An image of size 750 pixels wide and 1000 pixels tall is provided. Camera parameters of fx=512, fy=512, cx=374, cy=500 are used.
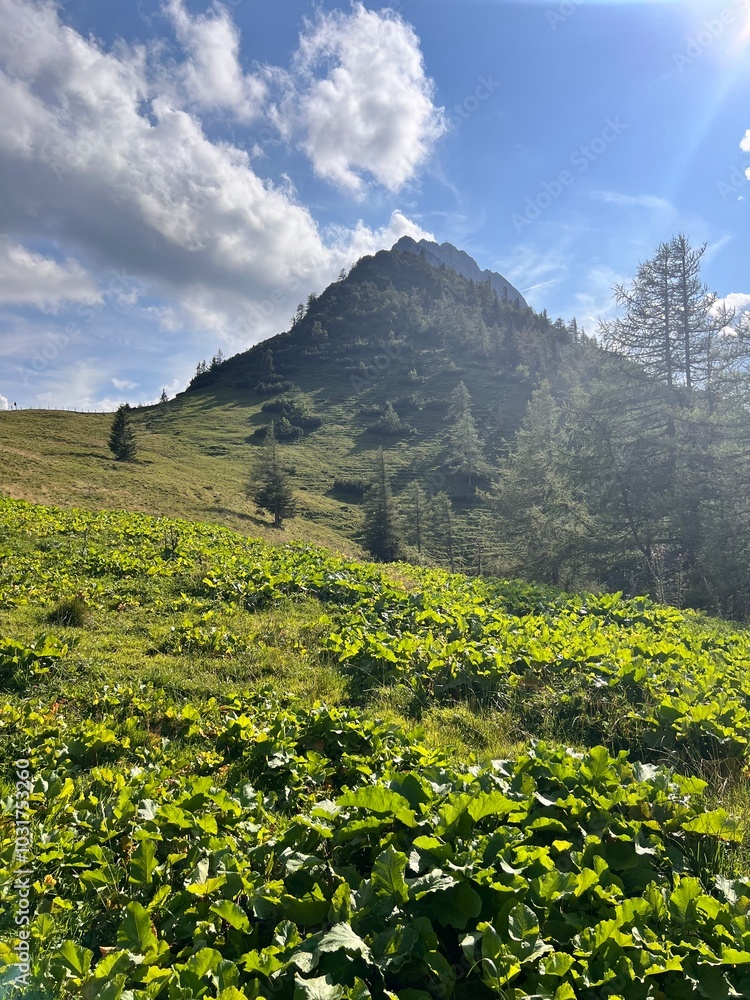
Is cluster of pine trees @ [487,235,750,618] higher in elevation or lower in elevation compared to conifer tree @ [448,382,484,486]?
lower

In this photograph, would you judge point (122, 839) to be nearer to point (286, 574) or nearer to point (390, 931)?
point (390, 931)

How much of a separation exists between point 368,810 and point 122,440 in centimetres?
6280

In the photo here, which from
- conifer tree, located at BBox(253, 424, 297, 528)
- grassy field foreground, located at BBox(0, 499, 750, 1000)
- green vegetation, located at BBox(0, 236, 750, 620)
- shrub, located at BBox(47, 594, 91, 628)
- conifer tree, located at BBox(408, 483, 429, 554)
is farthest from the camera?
conifer tree, located at BBox(408, 483, 429, 554)

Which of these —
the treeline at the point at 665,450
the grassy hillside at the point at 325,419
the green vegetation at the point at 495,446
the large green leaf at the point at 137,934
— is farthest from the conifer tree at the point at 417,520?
the large green leaf at the point at 137,934

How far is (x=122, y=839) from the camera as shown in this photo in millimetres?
3287

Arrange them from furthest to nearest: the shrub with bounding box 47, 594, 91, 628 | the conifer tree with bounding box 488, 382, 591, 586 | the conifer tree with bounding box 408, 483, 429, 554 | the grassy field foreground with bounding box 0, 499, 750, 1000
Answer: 1. the conifer tree with bounding box 408, 483, 429, 554
2. the conifer tree with bounding box 488, 382, 591, 586
3. the shrub with bounding box 47, 594, 91, 628
4. the grassy field foreground with bounding box 0, 499, 750, 1000

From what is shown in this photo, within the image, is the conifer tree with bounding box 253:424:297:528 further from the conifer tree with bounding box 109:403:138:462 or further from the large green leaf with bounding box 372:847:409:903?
the large green leaf with bounding box 372:847:409:903

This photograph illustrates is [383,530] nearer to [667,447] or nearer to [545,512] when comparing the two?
[545,512]

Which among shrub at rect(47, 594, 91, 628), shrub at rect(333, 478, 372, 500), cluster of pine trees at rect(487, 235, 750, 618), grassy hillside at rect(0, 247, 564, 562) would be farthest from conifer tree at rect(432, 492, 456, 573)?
shrub at rect(47, 594, 91, 628)

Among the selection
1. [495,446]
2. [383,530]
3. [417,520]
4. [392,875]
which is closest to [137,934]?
[392,875]

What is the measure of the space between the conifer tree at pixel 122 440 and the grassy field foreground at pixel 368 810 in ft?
182

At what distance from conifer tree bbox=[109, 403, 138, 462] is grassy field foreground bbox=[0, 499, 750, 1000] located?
5543cm

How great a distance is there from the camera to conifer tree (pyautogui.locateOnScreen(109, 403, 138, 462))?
58.0 m

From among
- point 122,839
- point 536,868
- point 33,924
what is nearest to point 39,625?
point 122,839
